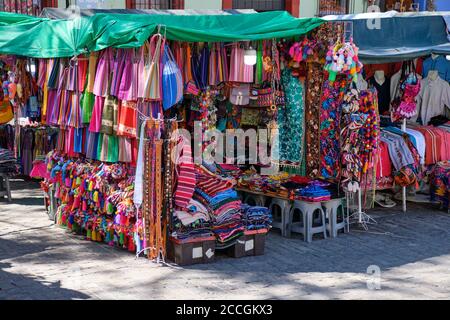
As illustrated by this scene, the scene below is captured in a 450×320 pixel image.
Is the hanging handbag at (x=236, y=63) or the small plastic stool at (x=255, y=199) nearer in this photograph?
the hanging handbag at (x=236, y=63)

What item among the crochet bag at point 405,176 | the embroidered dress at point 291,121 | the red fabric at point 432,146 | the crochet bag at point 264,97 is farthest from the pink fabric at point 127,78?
the red fabric at point 432,146

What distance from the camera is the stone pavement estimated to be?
20.4 feet

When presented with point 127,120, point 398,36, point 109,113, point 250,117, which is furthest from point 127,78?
point 398,36

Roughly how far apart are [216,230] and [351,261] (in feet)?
5.01

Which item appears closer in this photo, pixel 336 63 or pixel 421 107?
pixel 336 63

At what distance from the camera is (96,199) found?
776 centimetres

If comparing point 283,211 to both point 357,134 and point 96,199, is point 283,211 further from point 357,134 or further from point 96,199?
point 96,199

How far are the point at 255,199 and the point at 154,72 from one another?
2707 millimetres

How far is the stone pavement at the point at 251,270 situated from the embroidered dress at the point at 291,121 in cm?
119

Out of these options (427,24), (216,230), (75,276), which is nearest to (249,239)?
(216,230)

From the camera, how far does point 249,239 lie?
7.38 m

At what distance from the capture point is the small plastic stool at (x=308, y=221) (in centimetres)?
802

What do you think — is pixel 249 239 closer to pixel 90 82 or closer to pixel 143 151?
pixel 143 151

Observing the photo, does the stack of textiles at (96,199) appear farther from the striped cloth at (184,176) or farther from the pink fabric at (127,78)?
the pink fabric at (127,78)
